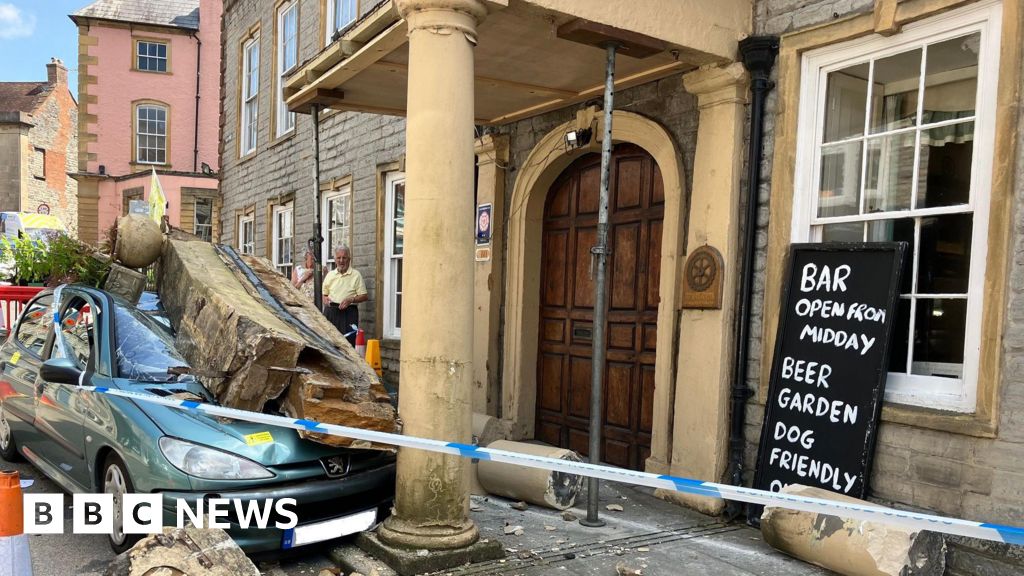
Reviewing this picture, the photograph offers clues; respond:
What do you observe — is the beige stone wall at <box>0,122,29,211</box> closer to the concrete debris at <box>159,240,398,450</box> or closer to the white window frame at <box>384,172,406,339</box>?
the white window frame at <box>384,172,406,339</box>

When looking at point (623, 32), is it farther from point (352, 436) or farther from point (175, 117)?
point (175, 117)

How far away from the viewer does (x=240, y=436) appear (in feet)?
13.2

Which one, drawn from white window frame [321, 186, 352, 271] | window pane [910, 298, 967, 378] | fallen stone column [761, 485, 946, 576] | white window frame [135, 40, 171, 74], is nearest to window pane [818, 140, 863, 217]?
window pane [910, 298, 967, 378]

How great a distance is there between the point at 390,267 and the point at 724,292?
538 centimetres

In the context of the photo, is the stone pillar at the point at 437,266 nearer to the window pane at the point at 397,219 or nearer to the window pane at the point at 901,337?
the window pane at the point at 901,337

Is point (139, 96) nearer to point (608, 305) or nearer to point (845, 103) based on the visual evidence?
point (608, 305)

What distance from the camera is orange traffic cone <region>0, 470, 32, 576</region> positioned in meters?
2.64

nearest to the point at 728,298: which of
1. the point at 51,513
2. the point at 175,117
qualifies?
the point at 51,513

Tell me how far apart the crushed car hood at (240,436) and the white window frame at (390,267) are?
5.42 meters

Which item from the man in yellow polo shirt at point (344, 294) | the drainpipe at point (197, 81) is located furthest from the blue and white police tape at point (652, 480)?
the drainpipe at point (197, 81)

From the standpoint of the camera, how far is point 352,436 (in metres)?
4.06

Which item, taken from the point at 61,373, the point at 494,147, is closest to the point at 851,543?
the point at 61,373

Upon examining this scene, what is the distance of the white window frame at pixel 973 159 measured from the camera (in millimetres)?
4168

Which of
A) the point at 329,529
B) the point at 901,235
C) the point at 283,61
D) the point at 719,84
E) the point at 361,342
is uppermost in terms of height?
the point at 283,61
